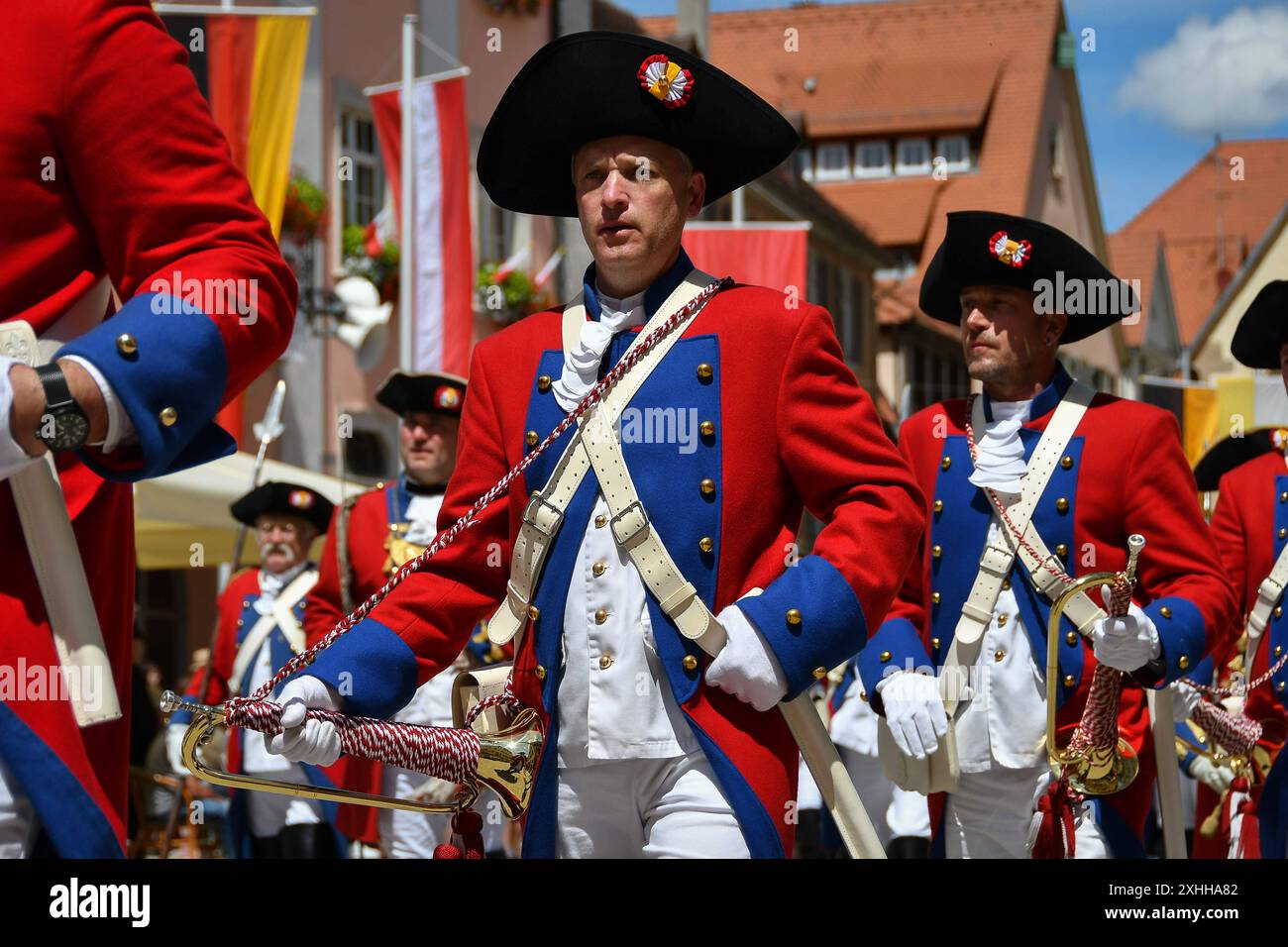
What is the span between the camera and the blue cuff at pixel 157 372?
9.07 feet

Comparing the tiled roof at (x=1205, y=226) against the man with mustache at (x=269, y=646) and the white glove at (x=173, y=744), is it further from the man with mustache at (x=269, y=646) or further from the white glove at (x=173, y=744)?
the man with mustache at (x=269, y=646)

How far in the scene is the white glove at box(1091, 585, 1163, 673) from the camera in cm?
513

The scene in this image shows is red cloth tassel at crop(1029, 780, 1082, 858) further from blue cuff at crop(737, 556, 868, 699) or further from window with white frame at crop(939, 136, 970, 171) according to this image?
window with white frame at crop(939, 136, 970, 171)

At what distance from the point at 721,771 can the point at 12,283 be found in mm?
1451

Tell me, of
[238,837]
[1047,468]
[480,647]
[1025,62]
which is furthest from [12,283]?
[1025,62]

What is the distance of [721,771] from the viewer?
12.1 feet

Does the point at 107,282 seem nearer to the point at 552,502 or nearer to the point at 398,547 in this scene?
the point at 552,502

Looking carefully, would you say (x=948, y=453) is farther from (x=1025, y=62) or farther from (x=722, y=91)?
(x=1025, y=62)

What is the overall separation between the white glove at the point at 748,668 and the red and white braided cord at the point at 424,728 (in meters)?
0.44

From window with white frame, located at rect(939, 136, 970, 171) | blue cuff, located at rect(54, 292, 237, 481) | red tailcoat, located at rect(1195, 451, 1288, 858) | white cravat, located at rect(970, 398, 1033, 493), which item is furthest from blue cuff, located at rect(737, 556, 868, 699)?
A: window with white frame, located at rect(939, 136, 970, 171)

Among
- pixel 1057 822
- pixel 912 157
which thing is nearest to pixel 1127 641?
pixel 1057 822

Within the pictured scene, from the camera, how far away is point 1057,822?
5.29m

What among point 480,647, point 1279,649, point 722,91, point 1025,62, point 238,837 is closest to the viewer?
point 722,91

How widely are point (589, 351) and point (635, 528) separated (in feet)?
1.31
